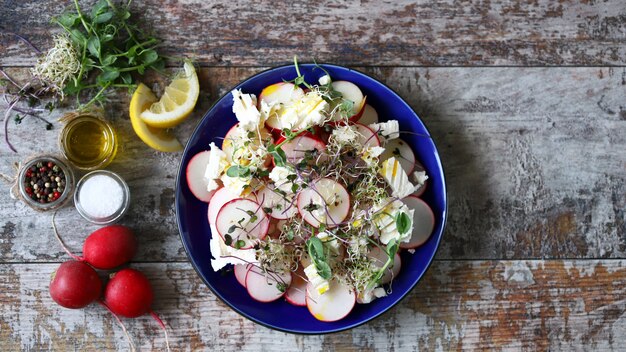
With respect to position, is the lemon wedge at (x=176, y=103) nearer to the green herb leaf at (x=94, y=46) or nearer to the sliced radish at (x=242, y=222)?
the green herb leaf at (x=94, y=46)

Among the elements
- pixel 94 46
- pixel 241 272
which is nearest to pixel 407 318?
pixel 241 272

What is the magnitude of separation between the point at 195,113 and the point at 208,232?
0.39 meters

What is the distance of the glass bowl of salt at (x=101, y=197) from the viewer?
1864mm

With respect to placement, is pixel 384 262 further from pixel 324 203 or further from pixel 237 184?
pixel 237 184

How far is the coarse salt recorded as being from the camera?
6.11 feet

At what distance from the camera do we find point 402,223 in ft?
5.49

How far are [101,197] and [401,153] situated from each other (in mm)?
941

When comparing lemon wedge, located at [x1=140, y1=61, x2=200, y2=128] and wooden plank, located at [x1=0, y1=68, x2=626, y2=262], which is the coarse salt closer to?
wooden plank, located at [x1=0, y1=68, x2=626, y2=262]

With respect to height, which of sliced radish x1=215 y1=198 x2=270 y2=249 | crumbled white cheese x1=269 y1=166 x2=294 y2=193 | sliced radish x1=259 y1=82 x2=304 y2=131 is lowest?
sliced radish x1=215 y1=198 x2=270 y2=249

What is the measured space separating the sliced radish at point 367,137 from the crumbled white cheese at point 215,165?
0.40 metres

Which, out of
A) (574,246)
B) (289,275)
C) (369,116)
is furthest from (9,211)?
(574,246)

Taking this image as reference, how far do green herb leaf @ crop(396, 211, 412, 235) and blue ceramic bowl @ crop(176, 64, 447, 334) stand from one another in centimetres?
18

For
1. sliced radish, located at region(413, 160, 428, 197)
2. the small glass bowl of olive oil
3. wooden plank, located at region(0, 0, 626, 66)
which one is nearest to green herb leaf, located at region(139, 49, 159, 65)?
wooden plank, located at region(0, 0, 626, 66)

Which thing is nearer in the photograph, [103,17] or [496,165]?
[103,17]
